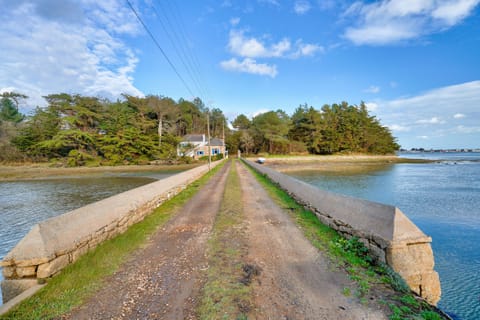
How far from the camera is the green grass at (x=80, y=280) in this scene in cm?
238

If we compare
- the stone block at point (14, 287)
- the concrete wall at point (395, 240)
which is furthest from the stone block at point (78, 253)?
the concrete wall at point (395, 240)

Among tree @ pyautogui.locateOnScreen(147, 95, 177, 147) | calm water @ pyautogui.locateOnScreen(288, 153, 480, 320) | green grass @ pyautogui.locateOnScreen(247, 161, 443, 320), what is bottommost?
calm water @ pyautogui.locateOnScreen(288, 153, 480, 320)

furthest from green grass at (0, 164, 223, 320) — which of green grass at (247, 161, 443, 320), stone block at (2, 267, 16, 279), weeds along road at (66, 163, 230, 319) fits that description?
green grass at (247, 161, 443, 320)

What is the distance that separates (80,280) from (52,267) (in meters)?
0.45

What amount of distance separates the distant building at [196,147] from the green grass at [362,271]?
132ft

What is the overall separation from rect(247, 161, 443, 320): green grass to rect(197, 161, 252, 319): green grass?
136 cm

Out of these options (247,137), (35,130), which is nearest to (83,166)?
(35,130)

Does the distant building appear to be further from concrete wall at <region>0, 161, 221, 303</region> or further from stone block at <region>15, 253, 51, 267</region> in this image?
stone block at <region>15, 253, 51, 267</region>

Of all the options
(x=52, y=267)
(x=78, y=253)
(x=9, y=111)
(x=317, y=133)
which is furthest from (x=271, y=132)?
(x=9, y=111)

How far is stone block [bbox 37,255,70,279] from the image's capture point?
2857mm

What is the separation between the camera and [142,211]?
6.27 meters

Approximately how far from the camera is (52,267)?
299 cm

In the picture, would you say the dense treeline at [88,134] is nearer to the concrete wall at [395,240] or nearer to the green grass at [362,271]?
the green grass at [362,271]

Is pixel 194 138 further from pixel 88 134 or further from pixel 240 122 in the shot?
pixel 240 122
